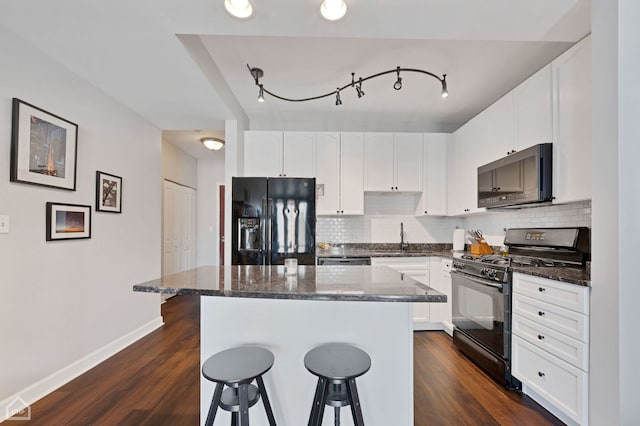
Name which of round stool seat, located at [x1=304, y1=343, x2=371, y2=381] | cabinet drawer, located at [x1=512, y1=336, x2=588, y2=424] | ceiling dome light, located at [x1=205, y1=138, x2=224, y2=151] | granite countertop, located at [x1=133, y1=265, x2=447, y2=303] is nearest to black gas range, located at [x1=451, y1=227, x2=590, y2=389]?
cabinet drawer, located at [x1=512, y1=336, x2=588, y2=424]

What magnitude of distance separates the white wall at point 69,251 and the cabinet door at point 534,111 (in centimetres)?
369

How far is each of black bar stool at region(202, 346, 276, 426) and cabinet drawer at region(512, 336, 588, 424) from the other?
1.71 meters

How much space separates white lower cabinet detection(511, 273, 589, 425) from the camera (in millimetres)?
1602

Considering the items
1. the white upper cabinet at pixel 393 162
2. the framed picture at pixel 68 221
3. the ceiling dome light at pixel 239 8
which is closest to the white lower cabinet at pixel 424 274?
the white upper cabinet at pixel 393 162

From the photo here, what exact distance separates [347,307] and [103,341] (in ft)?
8.44

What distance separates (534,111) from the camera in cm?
225

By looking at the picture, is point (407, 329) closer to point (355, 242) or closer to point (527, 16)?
point (527, 16)

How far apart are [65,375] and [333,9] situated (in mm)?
3202

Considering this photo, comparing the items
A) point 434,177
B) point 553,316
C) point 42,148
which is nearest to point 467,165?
point 434,177

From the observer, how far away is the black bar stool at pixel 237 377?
1.13 metres

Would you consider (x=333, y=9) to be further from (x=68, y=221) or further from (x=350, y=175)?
(x=68, y=221)

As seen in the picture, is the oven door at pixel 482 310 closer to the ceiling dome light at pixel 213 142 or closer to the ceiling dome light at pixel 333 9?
the ceiling dome light at pixel 333 9

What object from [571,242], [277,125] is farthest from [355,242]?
[571,242]

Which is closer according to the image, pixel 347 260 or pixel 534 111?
pixel 534 111
